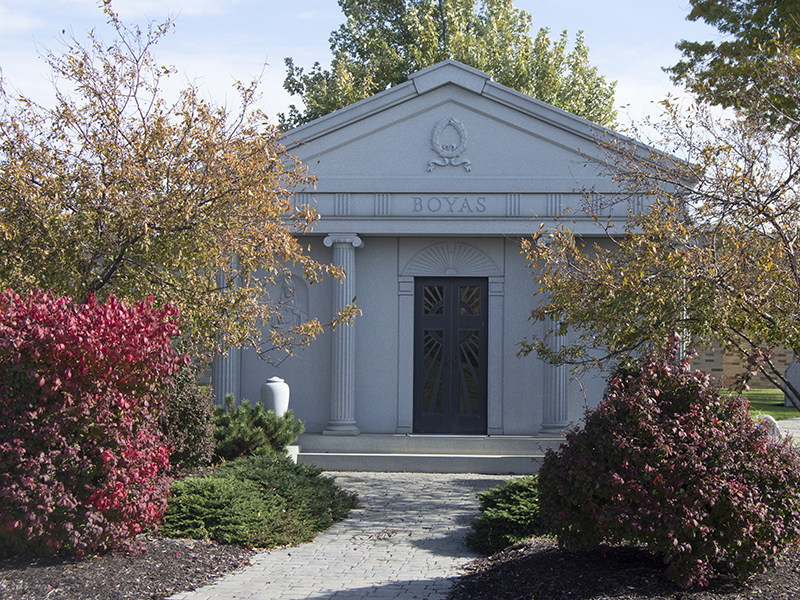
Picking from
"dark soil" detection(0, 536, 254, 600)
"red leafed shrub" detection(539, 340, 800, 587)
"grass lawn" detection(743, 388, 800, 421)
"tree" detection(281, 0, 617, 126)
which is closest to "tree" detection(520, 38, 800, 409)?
"red leafed shrub" detection(539, 340, 800, 587)

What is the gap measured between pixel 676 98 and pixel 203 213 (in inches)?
210

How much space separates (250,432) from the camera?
1085cm

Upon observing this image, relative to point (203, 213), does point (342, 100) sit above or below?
above

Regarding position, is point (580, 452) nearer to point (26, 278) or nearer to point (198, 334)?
point (198, 334)

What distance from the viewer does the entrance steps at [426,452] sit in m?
12.7

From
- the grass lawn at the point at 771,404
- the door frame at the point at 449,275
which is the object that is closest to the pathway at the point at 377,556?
the door frame at the point at 449,275

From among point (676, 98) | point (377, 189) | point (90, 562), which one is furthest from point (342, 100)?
point (90, 562)

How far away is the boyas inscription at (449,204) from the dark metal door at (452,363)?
1.45m

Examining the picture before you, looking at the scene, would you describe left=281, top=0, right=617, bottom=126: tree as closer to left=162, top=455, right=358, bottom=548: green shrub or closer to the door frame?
the door frame

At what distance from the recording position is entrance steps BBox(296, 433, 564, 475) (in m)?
12.7

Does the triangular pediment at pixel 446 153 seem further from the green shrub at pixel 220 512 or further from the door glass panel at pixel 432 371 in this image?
the green shrub at pixel 220 512

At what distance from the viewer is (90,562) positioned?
618 cm

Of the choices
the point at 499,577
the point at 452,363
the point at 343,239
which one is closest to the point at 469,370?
the point at 452,363

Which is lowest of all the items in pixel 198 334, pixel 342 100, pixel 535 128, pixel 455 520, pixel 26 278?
pixel 455 520
